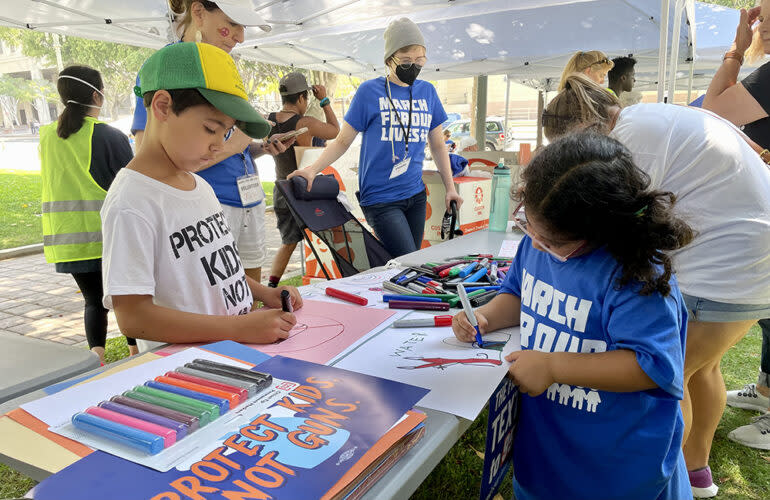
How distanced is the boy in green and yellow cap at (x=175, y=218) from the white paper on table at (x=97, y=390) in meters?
Result: 0.15

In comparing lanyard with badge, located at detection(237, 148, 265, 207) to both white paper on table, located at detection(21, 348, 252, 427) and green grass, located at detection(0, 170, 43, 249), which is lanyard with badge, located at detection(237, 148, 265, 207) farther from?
green grass, located at detection(0, 170, 43, 249)

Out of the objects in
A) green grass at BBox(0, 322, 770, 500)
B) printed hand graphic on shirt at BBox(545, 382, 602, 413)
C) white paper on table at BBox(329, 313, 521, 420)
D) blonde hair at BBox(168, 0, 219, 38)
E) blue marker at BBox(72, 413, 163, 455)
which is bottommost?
green grass at BBox(0, 322, 770, 500)

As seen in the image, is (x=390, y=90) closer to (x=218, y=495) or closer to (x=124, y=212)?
(x=124, y=212)

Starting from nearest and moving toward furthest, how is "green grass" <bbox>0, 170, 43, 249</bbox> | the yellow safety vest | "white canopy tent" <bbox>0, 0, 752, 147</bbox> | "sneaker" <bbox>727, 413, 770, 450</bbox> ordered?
"sneaker" <bbox>727, 413, 770, 450</bbox> → the yellow safety vest → "white canopy tent" <bbox>0, 0, 752, 147</bbox> → "green grass" <bbox>0, 170, 43, 249</bbox>

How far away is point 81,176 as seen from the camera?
2.46 meters

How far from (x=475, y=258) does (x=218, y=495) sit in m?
1.38

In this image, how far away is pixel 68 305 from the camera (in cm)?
398

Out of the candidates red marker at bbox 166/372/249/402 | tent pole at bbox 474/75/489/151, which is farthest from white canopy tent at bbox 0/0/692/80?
red marker at bbox 166/372/249/402

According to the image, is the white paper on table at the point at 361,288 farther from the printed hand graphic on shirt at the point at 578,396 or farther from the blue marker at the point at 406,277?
the printed hand graphic on shirt at the point at 578,396

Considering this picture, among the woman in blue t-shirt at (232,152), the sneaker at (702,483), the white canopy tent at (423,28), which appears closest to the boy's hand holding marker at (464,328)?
the woman in blue t-shirt at (232,152)

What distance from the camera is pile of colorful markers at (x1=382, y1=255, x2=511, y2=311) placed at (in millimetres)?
1338

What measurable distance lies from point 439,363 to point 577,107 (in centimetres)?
97

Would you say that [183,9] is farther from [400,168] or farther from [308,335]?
[308,335]

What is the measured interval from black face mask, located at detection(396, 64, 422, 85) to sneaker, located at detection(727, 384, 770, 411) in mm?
2163
